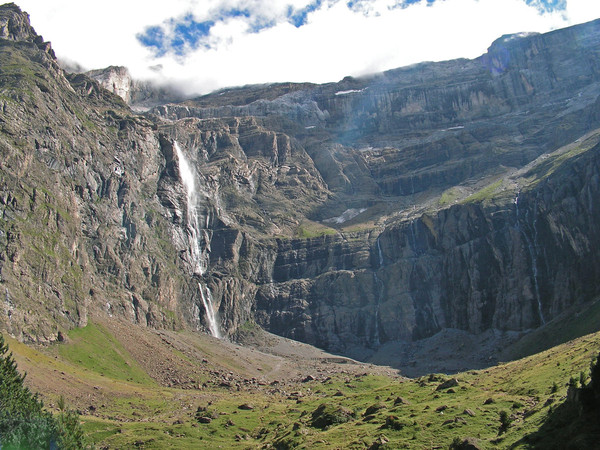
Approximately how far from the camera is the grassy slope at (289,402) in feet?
236

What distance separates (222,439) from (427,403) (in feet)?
141

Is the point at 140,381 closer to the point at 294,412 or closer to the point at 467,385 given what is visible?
the point at 294,412

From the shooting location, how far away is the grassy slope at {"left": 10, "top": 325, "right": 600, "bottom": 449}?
236 feet

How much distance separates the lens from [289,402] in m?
150

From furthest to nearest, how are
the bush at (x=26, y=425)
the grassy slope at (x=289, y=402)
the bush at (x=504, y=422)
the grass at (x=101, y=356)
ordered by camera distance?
1. the grass at (x=101, y=356)
2. the bush at (x=26, y=425)
3. the grassy slope at (x=289, y=402)
4. the bush at (x=504, y=422)

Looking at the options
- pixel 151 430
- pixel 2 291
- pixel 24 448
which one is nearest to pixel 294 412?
pixel 151 430

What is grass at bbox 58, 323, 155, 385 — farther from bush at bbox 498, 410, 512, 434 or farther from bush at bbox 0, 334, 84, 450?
bush at bbox 498, 410, 512, 434

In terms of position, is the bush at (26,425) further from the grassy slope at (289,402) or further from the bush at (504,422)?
the bush at (504,422)

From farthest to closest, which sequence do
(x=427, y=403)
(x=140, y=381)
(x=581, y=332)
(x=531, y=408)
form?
(x=140, y=381) → (x=581, y=332) → (x=427, y=403) → (x=531, y=408)

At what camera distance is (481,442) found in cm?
5897

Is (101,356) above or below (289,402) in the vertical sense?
above

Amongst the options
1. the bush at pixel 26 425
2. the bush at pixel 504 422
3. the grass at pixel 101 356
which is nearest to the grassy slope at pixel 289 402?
the grass at pixel 101 356

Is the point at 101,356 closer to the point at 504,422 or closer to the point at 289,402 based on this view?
the point at 289,402

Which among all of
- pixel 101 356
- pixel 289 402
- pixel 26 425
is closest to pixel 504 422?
pixel 26 425
